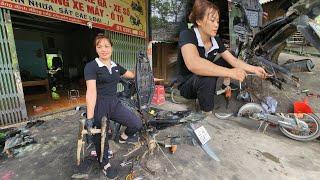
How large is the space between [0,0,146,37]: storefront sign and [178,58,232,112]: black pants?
4.00 m

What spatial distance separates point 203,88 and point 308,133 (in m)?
3.34

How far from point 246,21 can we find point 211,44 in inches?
233

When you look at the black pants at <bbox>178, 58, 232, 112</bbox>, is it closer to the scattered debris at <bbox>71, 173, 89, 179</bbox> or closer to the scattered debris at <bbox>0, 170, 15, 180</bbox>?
the scattered debris at <bbox>71, 173, 89, 179</bbox>

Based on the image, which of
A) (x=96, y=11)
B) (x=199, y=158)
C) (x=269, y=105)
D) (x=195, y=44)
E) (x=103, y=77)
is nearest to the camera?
(x=195, y=44)

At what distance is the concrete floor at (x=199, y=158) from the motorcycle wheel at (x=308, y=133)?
0.12 m

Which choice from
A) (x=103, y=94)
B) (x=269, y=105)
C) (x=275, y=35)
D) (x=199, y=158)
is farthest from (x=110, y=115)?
(x=275, y=35)

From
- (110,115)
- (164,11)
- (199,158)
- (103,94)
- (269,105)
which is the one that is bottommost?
(199,158)

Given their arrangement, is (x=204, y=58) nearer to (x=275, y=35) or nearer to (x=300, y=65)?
(x=275, y=35)

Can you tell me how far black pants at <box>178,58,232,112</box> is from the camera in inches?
94.0

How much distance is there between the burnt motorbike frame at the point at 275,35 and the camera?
194 inches

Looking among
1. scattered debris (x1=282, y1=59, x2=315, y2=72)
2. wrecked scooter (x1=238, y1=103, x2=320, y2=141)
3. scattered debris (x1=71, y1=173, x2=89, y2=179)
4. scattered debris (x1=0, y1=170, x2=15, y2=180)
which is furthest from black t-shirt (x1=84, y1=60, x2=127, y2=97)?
scattered debris (x1=282, y1=59, x2=315, y2=72)

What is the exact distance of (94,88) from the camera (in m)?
2.64

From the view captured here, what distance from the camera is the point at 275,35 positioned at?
6.29 meters

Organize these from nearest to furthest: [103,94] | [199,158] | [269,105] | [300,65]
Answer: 1. [103,94]
2. [199,158]
3. [269,105]
4. [300,65]
